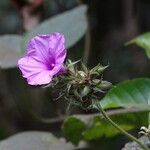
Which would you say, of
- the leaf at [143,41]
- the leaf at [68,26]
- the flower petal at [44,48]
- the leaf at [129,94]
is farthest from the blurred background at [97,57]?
the flower petal at [44,48]

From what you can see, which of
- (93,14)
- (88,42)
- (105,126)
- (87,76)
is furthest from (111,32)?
(87,76)

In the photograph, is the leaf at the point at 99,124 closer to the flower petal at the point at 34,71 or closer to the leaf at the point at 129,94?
the leaf at the point at 129,94

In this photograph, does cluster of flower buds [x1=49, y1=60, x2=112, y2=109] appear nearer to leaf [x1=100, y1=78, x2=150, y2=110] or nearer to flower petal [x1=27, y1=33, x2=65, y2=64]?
flower petal [x1=27, y1=33, x2=65, y2=64]

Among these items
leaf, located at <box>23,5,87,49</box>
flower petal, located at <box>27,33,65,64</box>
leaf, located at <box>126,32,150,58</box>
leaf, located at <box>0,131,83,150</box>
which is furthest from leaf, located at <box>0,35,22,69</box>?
flower petal, located at <box>27,33,65,64</box>

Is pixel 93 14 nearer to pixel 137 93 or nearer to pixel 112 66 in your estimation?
pixel 112 66

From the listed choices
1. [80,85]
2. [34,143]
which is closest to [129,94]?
[34,143]
